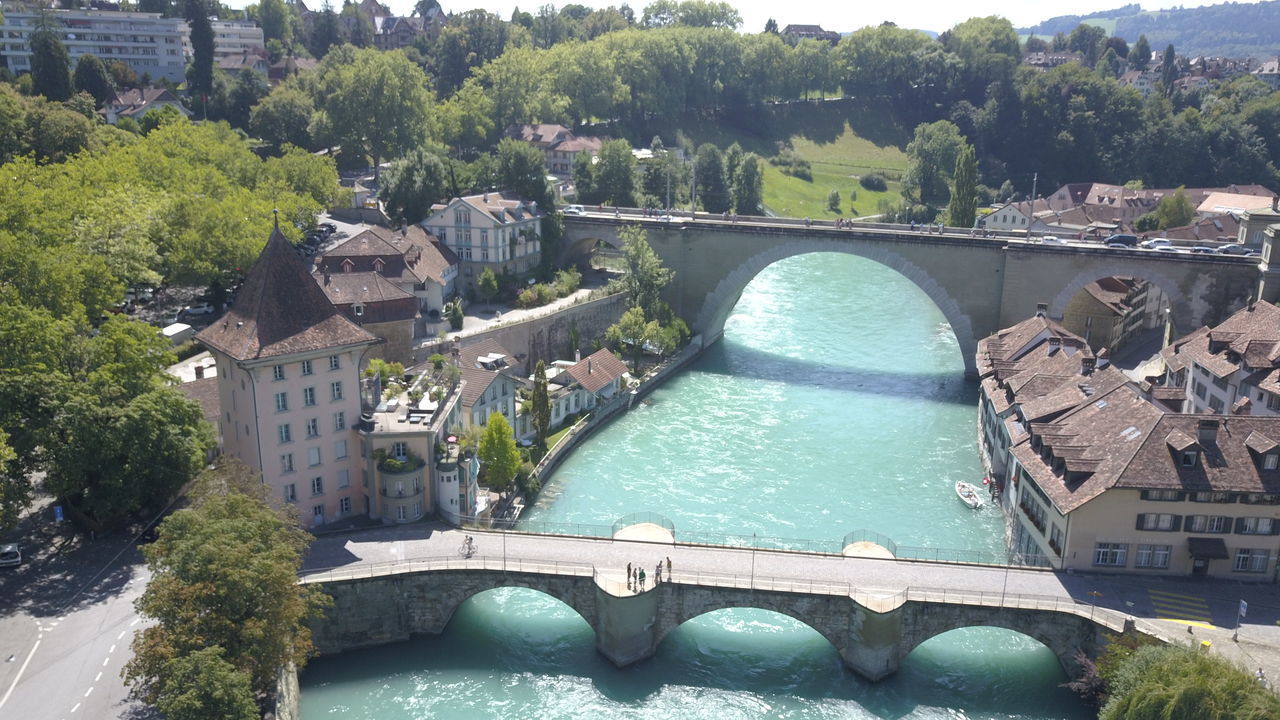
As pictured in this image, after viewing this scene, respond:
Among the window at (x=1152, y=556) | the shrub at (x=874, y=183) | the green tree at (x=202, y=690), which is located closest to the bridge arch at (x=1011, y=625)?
the window at (x=1152, y=556)

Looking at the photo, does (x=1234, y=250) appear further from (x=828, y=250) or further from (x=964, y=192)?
(x=964, y=192)

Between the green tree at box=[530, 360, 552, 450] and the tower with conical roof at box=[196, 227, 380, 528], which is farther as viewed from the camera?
the green tree at box=[530, 360, 552, 450]

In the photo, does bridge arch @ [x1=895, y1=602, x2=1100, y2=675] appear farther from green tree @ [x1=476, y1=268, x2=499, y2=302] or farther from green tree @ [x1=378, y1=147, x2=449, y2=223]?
green tree @ [x1=378, y1=147, x2=449, y2=223]

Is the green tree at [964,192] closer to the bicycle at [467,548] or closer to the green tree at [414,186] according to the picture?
the green tree at [414,186]

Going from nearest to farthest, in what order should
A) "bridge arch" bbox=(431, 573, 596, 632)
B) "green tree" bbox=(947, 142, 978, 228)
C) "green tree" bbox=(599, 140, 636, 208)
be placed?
1. "bridge arch" bbox=(431, 573, 596, 632)
2. "green tree" bbox=(599, 140, 636, 208)
3. "green tree" bbox=(947, 142, 978, 228)

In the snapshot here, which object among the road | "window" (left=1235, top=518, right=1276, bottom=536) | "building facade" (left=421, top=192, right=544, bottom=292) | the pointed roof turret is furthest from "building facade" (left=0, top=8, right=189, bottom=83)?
"window" (left=1235, top=518, right=1276, bottom=536)

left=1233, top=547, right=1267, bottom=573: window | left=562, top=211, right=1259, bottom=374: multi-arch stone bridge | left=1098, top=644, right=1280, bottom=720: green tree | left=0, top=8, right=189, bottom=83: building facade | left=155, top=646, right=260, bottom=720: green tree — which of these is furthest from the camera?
left=0, top=8, right=189, bottom=83: building facade
